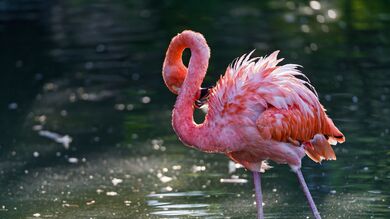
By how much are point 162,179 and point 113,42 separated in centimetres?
652

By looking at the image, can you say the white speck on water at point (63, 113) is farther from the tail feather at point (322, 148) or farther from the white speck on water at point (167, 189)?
the tail feather at point (322, 148)

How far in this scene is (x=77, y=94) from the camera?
10.8m

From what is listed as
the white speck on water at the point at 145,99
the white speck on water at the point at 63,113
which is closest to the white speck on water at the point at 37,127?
the white speck on water at the point at 63,113

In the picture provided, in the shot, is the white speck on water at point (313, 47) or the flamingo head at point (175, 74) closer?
the flamingo head at point (175, 74)

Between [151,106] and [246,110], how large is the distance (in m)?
4.40

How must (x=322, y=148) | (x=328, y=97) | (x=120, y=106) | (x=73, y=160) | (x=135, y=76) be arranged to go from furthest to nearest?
(x=135, y=76), (x=120, y=106), (x=328, y=97), (x=73, y=160), (x=322, y=148)

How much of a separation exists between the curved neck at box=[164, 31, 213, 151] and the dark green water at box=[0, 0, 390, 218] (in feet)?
3.05

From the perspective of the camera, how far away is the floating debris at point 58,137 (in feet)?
28.8

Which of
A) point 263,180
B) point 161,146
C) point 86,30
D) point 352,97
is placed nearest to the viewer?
point 263,180

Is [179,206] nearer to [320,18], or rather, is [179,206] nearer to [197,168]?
[197,168]

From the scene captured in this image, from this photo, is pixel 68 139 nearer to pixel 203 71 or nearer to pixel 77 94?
pixel 77 94

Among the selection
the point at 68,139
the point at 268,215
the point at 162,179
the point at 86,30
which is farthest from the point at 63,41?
the point at 268,215

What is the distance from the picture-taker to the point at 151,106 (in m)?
9.95

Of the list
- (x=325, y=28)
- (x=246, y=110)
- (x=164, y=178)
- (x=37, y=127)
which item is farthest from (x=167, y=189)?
(x=325, y=28)
